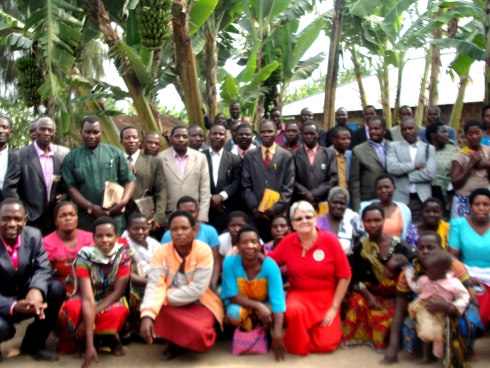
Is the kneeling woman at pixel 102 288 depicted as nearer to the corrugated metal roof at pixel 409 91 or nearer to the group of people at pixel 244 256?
the group of people at pixel 244 256

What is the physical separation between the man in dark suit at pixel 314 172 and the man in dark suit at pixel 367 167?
21 cm

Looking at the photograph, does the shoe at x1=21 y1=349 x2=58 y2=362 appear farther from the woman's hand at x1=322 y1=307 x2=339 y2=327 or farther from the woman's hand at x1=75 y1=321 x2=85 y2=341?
the woman's hand at x1=322 y1=307 x2=339 y2=327

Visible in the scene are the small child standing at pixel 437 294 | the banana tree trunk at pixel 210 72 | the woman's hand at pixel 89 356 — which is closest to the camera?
the small child standing at pixel 437 294

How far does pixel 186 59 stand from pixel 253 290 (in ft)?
12.9

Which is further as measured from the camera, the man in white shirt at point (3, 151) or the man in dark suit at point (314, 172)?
the man in dark suit at point (314, 172)

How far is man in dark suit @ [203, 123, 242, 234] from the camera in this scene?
5801 millimetres

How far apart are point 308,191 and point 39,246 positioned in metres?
2.74

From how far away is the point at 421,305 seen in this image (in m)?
4.01

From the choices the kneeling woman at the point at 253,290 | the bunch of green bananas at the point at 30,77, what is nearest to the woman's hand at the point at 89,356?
the kneeling woman at the point at 253,290

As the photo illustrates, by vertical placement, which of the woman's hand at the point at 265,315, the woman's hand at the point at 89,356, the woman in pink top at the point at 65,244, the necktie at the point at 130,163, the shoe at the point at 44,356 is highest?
the necktie at the point at 130,163

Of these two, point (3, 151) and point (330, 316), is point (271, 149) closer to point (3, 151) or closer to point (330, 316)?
point (330, 316)

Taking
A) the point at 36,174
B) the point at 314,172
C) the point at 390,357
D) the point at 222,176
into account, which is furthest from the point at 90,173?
the point at 390,357

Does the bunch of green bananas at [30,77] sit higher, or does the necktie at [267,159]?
the bunch of green bananas at [30,77]

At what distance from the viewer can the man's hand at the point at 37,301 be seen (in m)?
3.93
